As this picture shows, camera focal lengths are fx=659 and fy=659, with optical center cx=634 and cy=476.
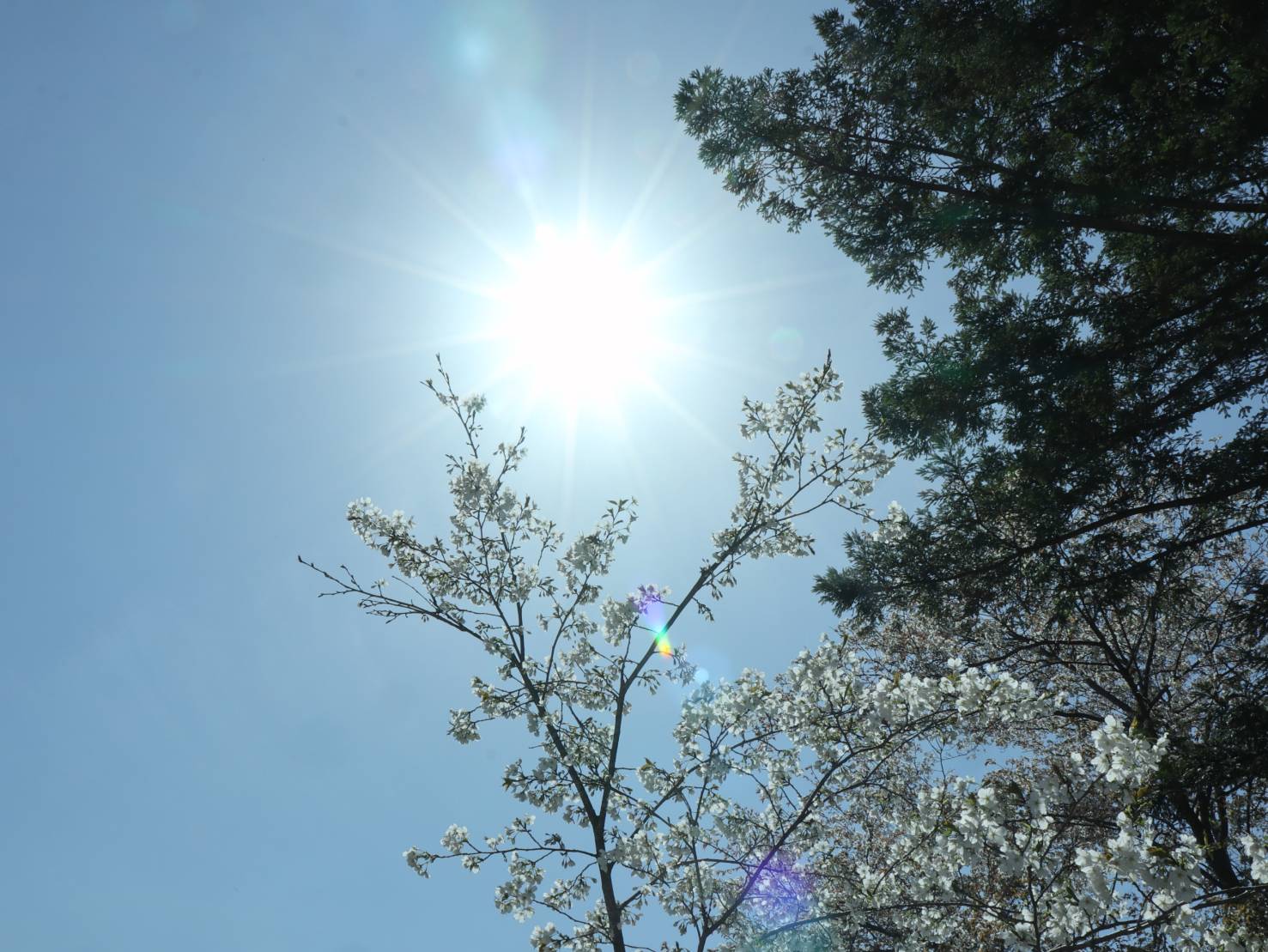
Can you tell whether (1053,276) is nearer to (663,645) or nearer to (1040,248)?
(1040,248)

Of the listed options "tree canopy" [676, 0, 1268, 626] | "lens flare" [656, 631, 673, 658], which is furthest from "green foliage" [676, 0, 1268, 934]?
"lens flare" [656, 631, 673, 658]

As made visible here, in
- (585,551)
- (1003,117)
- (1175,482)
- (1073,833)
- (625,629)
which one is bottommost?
(1073,833)

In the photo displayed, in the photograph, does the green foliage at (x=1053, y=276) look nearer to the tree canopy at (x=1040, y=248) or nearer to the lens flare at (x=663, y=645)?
the tree canopy at (x=1040, y=248)

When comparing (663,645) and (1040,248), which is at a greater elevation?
(1040,248)

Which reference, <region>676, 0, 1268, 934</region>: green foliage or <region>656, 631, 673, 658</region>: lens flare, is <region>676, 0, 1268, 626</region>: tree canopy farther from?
<region>656, 631, 673, 658</region>: lens flare

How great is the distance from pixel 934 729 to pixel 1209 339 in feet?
14.9

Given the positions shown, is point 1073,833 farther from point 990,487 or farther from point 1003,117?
point 1003,117

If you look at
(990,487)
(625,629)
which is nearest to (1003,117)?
(990,487)

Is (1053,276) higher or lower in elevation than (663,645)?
higher

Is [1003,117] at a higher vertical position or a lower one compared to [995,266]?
higher

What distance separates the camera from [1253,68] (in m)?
4.83

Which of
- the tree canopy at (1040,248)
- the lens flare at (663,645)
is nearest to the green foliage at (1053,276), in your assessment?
the tree canopy at (1040,248)

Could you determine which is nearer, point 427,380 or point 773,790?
point 773,790

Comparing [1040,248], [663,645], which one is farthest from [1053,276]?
[663,645]
